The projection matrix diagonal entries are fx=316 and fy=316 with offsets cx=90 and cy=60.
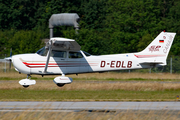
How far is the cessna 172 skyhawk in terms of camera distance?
54.8ft

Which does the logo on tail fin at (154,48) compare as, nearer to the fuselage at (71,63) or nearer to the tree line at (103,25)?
the fuselage at (71,63)

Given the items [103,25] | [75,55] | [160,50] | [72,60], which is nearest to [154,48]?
[160,50]

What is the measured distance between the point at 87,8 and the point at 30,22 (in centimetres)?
1250

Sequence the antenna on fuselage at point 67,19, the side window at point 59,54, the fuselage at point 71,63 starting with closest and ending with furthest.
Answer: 1. the fuselage at point 71,63
2. the side window at point 59,54
3. the antenna on fuselage at point 67,19

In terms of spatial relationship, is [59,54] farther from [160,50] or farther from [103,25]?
[103,25]

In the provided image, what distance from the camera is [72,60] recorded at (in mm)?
17297

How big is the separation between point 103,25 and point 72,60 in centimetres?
3067

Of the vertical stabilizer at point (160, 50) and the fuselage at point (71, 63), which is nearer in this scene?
the fuselage at point (71, 63)

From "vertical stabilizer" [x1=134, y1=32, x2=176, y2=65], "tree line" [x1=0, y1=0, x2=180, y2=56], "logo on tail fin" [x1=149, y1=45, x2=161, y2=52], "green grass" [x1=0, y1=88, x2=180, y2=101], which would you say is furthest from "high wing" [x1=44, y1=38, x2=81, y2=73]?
"tree line" [x1=0, y1=0, x2=180, y2=56]

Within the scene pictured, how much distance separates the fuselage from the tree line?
1348 cm

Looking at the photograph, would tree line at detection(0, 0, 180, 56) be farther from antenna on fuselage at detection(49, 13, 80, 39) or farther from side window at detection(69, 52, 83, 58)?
side window at detection(69, 52, 83, 58)

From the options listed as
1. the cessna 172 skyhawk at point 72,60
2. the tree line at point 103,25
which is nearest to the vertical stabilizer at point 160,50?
the cessna 172 skyhawk at point 72,60

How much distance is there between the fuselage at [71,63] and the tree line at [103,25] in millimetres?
13484

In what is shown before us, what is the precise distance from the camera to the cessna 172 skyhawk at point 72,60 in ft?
54.8
